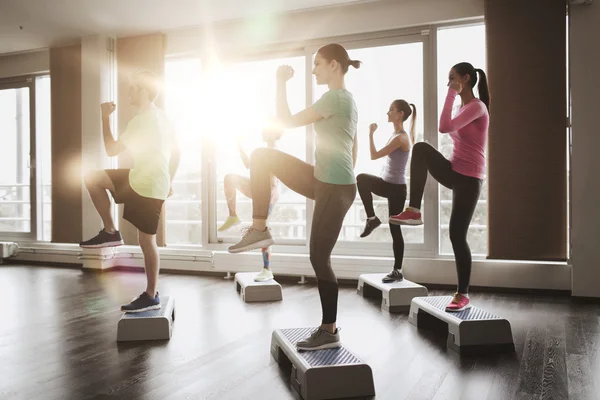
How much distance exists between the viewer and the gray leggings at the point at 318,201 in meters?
2.11

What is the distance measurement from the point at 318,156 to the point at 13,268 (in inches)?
214

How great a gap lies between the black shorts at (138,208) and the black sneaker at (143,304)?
0.42 metres

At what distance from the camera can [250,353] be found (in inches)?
102

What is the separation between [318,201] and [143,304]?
4.74 feet

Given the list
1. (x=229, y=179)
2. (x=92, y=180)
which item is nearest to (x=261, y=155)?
(x=92, y=180)

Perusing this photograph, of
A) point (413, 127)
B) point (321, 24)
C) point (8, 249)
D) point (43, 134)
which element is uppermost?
point (321, 24)

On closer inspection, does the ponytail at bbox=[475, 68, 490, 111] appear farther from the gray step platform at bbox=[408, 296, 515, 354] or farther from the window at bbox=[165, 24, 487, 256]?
the window at bbox=[165, 24, 487, 256]

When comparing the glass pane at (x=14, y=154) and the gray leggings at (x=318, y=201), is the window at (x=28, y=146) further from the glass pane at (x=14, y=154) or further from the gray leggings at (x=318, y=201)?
the gray leggings at (x=318, y=201)

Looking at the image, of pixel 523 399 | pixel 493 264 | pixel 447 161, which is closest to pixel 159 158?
pixel 447 161

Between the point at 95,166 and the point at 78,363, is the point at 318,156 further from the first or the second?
the point at 95,166

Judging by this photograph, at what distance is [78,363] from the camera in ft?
7.89

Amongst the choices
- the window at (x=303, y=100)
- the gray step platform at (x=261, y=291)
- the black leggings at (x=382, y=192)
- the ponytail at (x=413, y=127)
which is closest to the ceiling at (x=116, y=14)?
the window at (x=303, y=100)

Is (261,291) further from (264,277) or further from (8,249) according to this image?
(8,249)

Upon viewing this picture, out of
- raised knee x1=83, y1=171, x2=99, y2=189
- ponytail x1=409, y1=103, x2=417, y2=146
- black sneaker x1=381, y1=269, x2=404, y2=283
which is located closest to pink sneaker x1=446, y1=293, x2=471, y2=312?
black sneaker x1=381, y1=269, x2=404, y2=283
